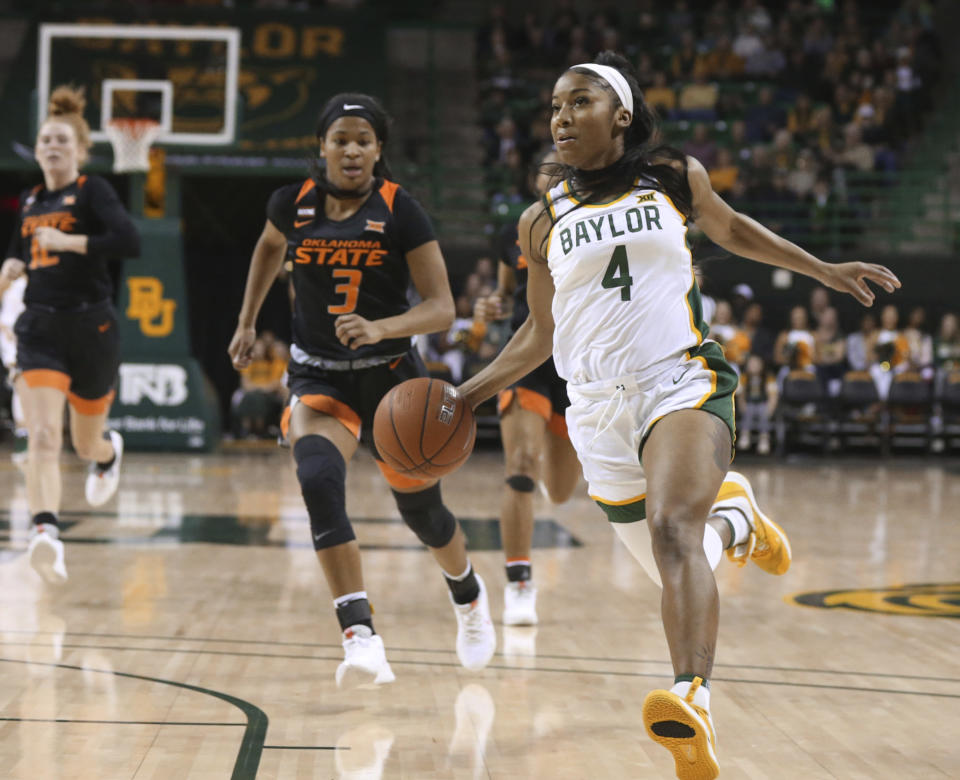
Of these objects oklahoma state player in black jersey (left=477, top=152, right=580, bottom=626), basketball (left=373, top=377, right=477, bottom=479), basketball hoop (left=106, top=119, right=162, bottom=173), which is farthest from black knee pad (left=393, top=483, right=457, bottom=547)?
basketball hoop (left=106, top=119, right=162, bottom=173)

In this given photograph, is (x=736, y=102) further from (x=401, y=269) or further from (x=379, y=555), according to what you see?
(x=401, y=269)

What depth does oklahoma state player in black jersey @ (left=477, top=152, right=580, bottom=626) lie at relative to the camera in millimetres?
5152

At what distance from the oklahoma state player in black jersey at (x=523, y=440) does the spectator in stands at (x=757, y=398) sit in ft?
30.8

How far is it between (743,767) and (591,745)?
0.42 meters

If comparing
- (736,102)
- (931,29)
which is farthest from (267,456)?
(931,29)

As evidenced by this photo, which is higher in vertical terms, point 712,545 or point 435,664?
point 712,545

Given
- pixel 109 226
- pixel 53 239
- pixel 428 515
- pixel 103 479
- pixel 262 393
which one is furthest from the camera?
pixel 262 393

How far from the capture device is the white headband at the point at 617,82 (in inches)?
130

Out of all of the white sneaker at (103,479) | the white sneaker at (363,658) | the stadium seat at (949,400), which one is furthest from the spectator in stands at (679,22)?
the white sneaker at (363,658)

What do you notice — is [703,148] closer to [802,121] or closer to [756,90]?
[802,121]

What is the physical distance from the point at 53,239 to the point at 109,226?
0.29 meters

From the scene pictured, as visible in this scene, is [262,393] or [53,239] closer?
[53,239]

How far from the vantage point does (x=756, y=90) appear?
1870 cm

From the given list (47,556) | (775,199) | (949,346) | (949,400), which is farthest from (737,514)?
(775,199)
